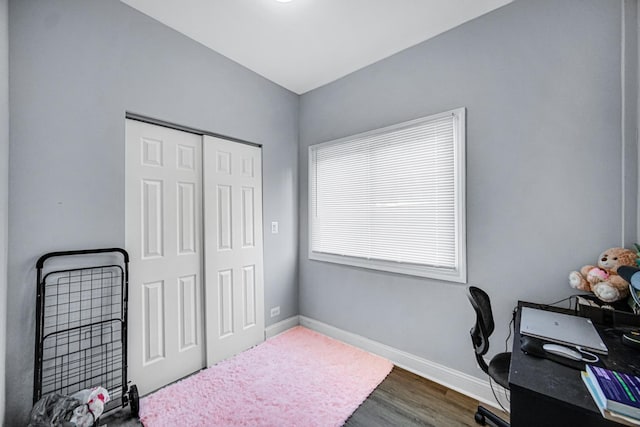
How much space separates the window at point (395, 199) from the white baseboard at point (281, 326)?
0.79m

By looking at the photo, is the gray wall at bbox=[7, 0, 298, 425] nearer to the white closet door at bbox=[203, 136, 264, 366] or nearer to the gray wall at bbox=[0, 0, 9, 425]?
the gray wall at bbox=[0, 0, 9, 425]

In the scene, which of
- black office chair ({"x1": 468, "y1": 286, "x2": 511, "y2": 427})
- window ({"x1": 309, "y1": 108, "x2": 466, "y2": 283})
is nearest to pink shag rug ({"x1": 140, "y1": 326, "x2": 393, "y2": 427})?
black office chair ({"x1": 468, "y1": 286, "x2": 511, "y2": 427})

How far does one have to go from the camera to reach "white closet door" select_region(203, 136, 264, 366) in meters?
2.35

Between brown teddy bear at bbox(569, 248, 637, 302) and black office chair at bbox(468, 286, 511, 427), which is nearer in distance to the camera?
brown teddy bear at bbox(569, 248, 637, 302)

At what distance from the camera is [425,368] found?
7.07 ft

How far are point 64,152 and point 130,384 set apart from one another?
1.64 meters

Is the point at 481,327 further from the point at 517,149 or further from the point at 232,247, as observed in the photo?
the point at 232,247

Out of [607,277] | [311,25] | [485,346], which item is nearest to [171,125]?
[311,25]

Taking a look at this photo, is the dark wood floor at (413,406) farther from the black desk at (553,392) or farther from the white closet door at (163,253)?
the white closet door at (163,253)

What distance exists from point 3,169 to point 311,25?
6.99ft

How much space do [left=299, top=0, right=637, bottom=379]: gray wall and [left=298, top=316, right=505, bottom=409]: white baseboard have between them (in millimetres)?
60

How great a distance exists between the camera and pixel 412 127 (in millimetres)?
2252

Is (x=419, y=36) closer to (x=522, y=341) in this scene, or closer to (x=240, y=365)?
(x=522, y=341)

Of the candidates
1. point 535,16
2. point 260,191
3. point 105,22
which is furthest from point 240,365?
point 535,16
